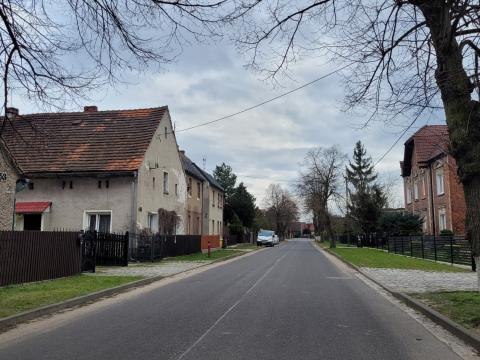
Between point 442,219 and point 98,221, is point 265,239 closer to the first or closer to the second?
point 442,219

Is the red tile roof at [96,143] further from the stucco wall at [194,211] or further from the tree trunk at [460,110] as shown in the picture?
the tree trunk at [460,110]

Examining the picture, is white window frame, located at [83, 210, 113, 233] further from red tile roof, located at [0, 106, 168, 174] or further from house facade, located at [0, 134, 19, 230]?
house facade, located at [0, 134, 19, 230]

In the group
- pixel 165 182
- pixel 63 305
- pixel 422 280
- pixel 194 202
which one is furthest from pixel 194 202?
pixel 63 305

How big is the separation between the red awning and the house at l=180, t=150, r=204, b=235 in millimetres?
12966

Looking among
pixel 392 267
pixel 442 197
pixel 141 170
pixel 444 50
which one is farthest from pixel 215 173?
pixel 444 50

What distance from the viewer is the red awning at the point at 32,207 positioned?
88.6 feet

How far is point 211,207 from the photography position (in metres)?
50.5

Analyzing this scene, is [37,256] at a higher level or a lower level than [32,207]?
lower

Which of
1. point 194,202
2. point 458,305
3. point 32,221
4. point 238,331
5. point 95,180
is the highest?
point 194,202

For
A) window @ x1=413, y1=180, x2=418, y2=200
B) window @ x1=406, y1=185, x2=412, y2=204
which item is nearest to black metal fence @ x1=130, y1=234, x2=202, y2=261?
window @ x1=413, y1=180, x2=418, y2=200


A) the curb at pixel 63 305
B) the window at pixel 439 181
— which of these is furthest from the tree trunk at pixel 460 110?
the window at pixel 439 181

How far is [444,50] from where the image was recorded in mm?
8680

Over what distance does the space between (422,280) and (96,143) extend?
19.9 m

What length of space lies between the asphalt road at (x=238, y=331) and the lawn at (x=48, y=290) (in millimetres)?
1299
